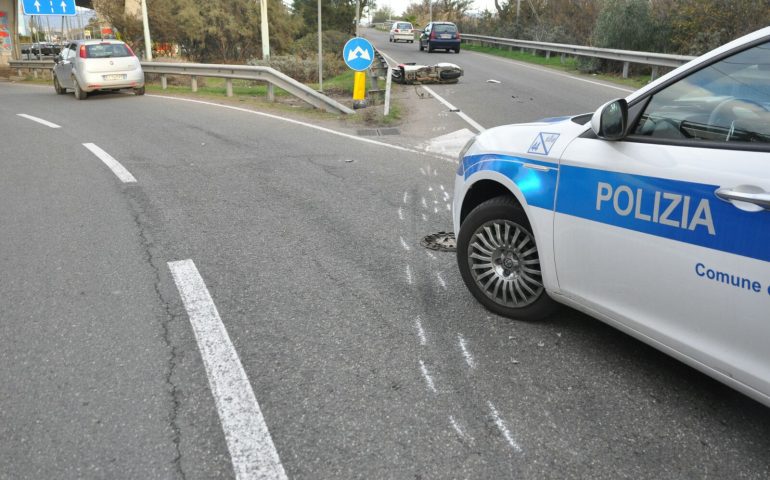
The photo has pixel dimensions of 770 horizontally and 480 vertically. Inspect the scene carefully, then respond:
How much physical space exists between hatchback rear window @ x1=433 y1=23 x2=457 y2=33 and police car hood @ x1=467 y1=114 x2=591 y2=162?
32306mm

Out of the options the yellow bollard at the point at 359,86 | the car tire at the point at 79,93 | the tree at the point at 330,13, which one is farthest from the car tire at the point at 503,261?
the tree at the point at 330,13

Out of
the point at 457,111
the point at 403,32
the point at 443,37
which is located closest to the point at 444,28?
the point at 443,37

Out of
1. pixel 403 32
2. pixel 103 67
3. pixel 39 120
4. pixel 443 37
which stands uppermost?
pixel 403 32

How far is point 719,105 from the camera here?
2920 millimetres

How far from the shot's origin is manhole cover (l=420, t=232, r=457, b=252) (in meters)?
5.47

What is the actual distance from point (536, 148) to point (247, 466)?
7.29 ft

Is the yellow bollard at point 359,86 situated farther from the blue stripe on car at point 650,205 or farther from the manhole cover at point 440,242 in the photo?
the blue stripe on car at point 650,205

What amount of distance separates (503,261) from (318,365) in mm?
1309

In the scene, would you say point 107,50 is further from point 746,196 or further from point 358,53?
point 746,196

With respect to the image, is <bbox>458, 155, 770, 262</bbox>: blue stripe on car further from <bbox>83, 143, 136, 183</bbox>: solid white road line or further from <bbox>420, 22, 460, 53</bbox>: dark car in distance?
<bbox>420, 22, 460, 53</bbox>: dark car in distance

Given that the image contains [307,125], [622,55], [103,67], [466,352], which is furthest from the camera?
[622,55]

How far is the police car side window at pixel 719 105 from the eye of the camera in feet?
9.00

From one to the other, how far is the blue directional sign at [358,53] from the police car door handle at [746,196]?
12054mm

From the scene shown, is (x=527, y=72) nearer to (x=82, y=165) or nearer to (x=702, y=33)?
(x=702, y=33)
